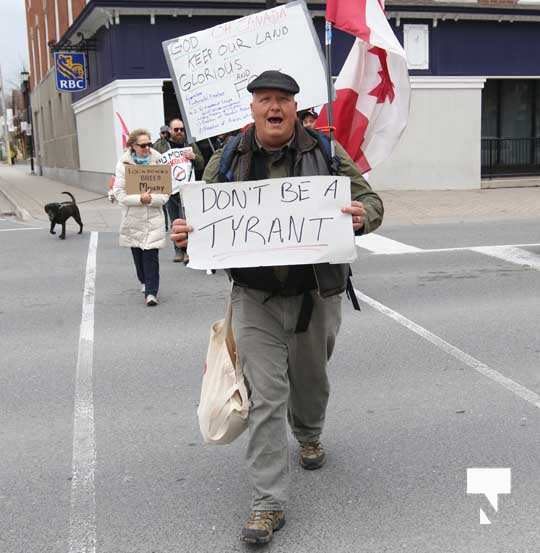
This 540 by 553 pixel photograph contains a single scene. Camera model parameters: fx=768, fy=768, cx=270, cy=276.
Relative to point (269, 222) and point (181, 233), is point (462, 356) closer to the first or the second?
point (269, 222)

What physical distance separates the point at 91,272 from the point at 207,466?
21.0 ft

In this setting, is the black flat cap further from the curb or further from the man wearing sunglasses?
the curb

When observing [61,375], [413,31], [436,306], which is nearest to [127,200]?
[61,375]

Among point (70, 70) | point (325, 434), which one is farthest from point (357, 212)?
point (70, 70)

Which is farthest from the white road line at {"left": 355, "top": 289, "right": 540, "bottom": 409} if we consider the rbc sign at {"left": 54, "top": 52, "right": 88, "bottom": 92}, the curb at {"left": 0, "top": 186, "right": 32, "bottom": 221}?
the rbc sign at {"left": 54, "top": 52, "right": 88, "bottom": 92}

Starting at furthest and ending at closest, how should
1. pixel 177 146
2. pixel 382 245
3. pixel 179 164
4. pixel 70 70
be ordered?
pixel 70 70
pixel 382 245
pixel 177 146
pixel 179 164

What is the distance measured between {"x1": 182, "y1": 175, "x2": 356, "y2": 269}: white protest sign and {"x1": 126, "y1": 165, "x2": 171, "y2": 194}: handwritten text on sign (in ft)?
13.9

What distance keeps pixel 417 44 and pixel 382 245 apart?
1083 centimetres

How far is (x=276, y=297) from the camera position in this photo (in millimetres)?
3516

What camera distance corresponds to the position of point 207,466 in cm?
411

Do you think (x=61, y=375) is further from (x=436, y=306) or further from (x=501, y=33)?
(x=501, y=33)

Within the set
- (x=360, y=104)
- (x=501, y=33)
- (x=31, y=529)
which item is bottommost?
(x=31, y=529)

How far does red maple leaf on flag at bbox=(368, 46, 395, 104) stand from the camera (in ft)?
14.5

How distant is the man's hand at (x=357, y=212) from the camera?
3436 millimetres
